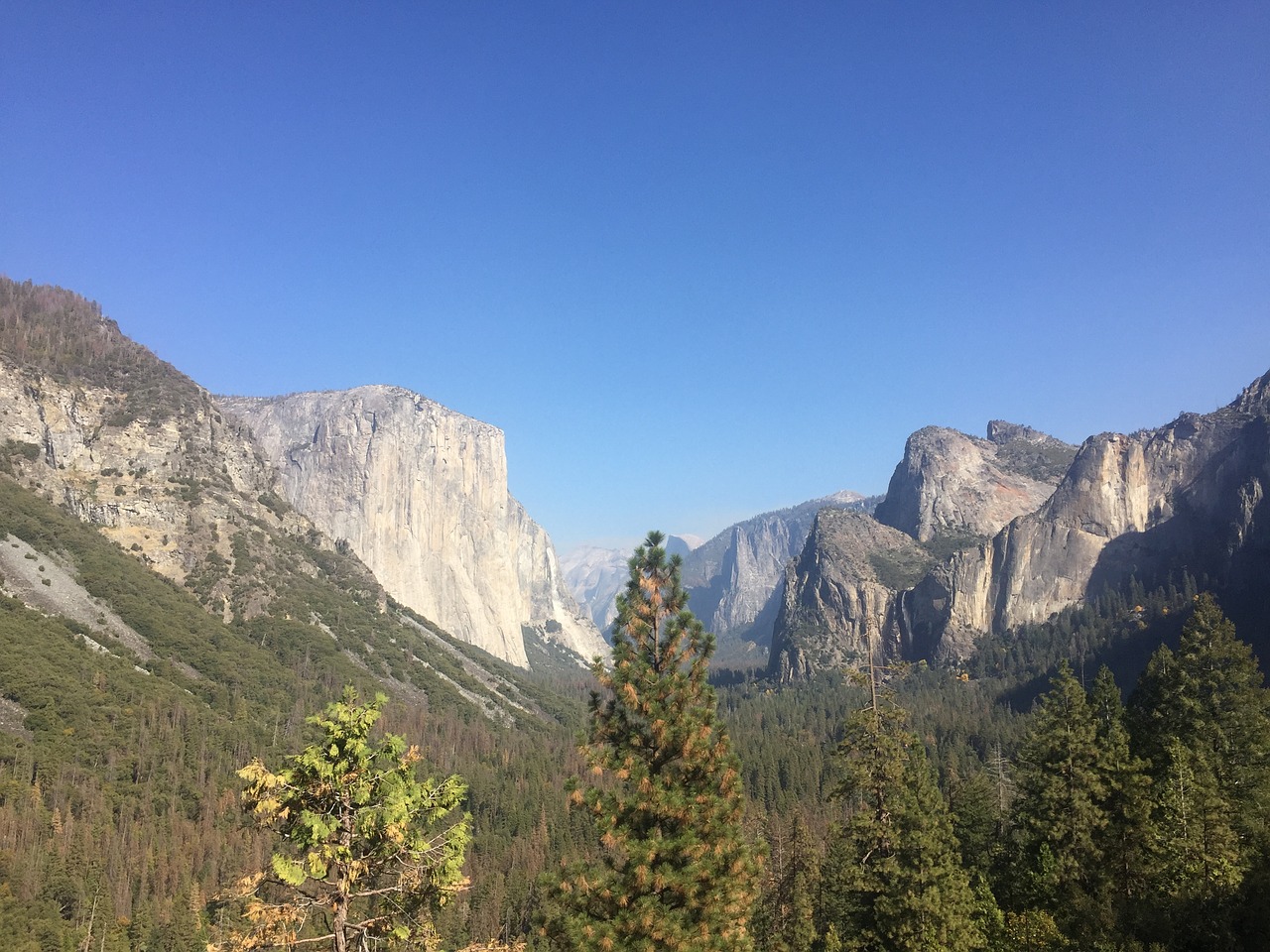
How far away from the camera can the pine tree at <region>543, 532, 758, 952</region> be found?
15.2 meters

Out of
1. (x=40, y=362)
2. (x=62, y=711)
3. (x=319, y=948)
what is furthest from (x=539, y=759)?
(x=40, y=362)

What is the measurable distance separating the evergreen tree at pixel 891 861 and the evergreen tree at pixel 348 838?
17.4 m

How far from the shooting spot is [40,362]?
558 ft

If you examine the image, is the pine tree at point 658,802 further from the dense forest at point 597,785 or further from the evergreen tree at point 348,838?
the evergreen tree at point 348,838

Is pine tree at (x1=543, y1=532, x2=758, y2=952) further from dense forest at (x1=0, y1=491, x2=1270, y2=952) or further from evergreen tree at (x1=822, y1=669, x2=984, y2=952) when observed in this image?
evergreen tree at (x1=822, y1=669, x2=984, y2=952)

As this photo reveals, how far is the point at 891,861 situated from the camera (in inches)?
1013

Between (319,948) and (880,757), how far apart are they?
1929 centimetres

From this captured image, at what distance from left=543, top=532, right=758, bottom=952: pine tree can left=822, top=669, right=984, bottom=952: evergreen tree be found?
37.0ft

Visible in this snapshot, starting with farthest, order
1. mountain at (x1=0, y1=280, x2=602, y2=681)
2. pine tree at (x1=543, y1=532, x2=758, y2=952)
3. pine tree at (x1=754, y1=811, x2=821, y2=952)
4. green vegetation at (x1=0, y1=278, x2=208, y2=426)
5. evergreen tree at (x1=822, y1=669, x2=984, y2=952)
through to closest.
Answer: green vegetation at (x1=0, y1=278, x2=208, y2=426)
mountain at (x1=0, y1=280, x2=602, y2=681)
pine tree at (x1=754, y1=811, x2=821, y2=952)
evergreen tree at (x1=822, y1=669, x2=984, y2=952)
pine tree at (x1=543, y1=532, x2=758, y2=952)

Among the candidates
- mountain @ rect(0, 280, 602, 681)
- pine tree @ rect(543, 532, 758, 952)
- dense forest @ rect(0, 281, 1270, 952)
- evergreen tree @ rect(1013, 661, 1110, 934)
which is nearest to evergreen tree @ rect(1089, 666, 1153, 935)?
dense forest @ rect(0, 281, 1270, 952)

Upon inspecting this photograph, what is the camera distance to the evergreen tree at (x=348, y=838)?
1190 centimetres

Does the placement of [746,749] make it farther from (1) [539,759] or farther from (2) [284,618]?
(2) [284,618]

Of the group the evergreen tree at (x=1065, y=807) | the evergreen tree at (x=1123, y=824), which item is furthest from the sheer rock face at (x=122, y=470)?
the evergreen tree at (x=1123, y=824)

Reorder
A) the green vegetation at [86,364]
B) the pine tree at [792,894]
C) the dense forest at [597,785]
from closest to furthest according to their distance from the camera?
the dense forest at [597,785]
the pine tree at [792,894]
the green vegetation at [86,364]
